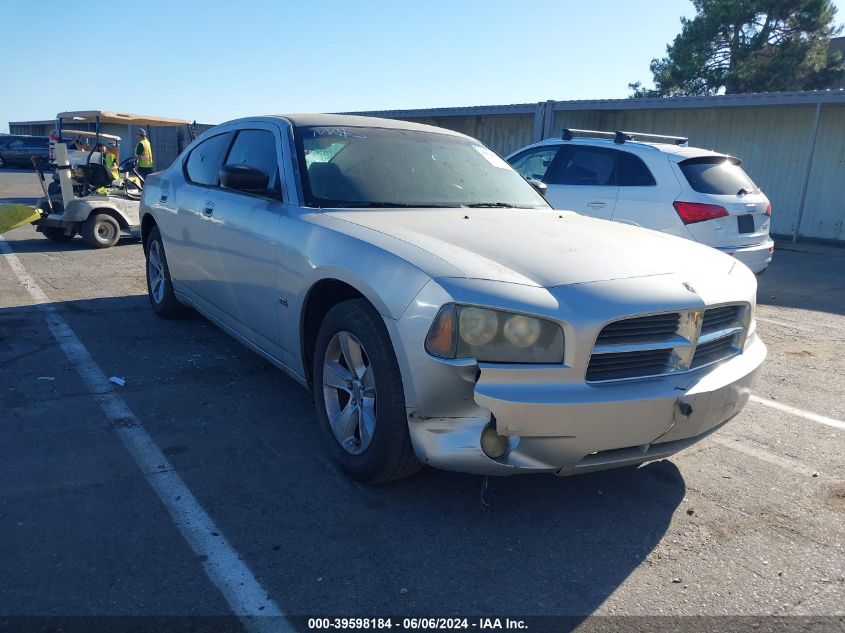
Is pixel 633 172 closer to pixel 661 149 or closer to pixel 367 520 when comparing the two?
pixel 661 149

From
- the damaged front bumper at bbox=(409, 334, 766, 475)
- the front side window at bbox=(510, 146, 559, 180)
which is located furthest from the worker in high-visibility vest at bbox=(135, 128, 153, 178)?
the damaged front bumper at bbox=(409, 334, 766, 475)

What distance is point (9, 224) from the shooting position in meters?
5.58

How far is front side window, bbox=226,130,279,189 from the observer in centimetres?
417

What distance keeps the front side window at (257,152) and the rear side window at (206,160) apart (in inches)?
8.2

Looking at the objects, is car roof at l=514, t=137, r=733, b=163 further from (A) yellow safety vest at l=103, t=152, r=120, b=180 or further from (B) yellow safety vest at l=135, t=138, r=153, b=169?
(B) yellow safety vest at l=135, t=138, r=153, b=169

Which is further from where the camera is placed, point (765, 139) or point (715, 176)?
point (765, 139)

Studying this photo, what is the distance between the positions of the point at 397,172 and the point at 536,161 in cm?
494

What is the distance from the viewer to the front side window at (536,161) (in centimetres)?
852

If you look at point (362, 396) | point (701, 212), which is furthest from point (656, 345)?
point (701, 212)

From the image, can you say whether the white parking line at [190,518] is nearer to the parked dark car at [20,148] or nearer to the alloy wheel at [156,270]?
the alloy wheel at [156,270]

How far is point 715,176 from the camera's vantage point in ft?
24.7

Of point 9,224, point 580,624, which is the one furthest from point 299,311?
point 9,224

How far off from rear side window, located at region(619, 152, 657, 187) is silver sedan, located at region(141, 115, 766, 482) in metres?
3.59

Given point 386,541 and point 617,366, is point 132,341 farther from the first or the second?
point 617,366
